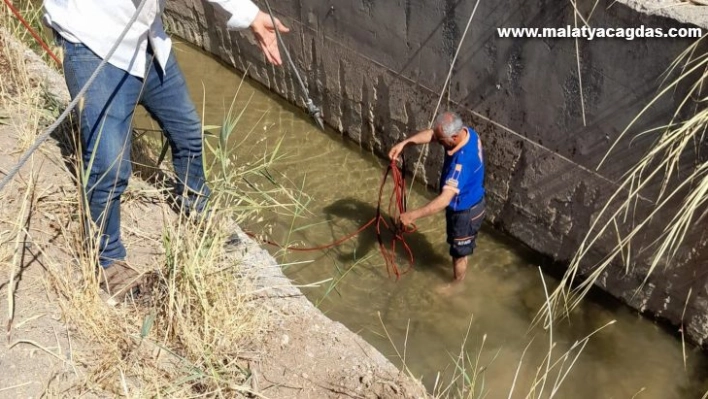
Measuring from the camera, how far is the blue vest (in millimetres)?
4133

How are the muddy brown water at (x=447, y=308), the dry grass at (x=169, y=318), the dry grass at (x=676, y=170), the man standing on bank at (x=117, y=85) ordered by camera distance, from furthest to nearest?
1. the muddy brown water at (x=447, y=308)
2. the dry grass at (x=676, y=170)
3. the man standing on bank at (x=117, y=85)
4. the dry grass at (x=169, y=318)

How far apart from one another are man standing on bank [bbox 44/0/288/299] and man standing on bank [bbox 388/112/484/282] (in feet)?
3.83

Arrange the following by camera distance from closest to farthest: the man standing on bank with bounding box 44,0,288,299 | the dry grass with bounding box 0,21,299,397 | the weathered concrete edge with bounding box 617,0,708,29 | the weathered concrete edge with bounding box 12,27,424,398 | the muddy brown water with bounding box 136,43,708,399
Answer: the dry grass with bounding box 0,21,299,397 < the man standing on bank with bounding box 44,0,288,299 < the weathered concrete edge with bounding box 12,27,424,398 < the weathered concrete edge with bounding box 617,0,708,29 < the muddy brown water with bounding box 136,43,708,399

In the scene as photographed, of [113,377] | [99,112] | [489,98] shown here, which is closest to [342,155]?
[489,98]

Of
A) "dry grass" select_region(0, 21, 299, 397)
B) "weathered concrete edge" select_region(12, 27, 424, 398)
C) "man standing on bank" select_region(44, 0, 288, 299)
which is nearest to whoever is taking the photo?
"dry grass" select_region(0, 21, 299, 397)

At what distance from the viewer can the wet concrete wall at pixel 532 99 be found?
383 cm

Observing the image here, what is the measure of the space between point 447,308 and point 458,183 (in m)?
0.84

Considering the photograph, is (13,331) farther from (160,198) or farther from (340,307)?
(340,307)

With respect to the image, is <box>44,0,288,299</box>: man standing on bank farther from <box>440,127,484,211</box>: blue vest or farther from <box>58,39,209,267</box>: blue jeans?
<box>440,127,484,211</box>: blue vest

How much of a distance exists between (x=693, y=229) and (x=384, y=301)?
175cm

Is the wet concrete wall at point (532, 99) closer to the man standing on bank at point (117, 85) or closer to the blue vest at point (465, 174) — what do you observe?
the blue vest at point (465, 174)

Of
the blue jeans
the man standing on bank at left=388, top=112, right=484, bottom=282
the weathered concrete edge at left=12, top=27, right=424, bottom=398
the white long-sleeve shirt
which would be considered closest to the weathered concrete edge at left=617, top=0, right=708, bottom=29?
the man standing on bank at left=388, top=112, right=484, bottom=282

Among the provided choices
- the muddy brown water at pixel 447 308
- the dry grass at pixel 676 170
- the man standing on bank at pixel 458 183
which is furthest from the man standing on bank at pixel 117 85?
the dry grass at pixel 676 170

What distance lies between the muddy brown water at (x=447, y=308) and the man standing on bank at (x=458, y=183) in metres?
0.38
